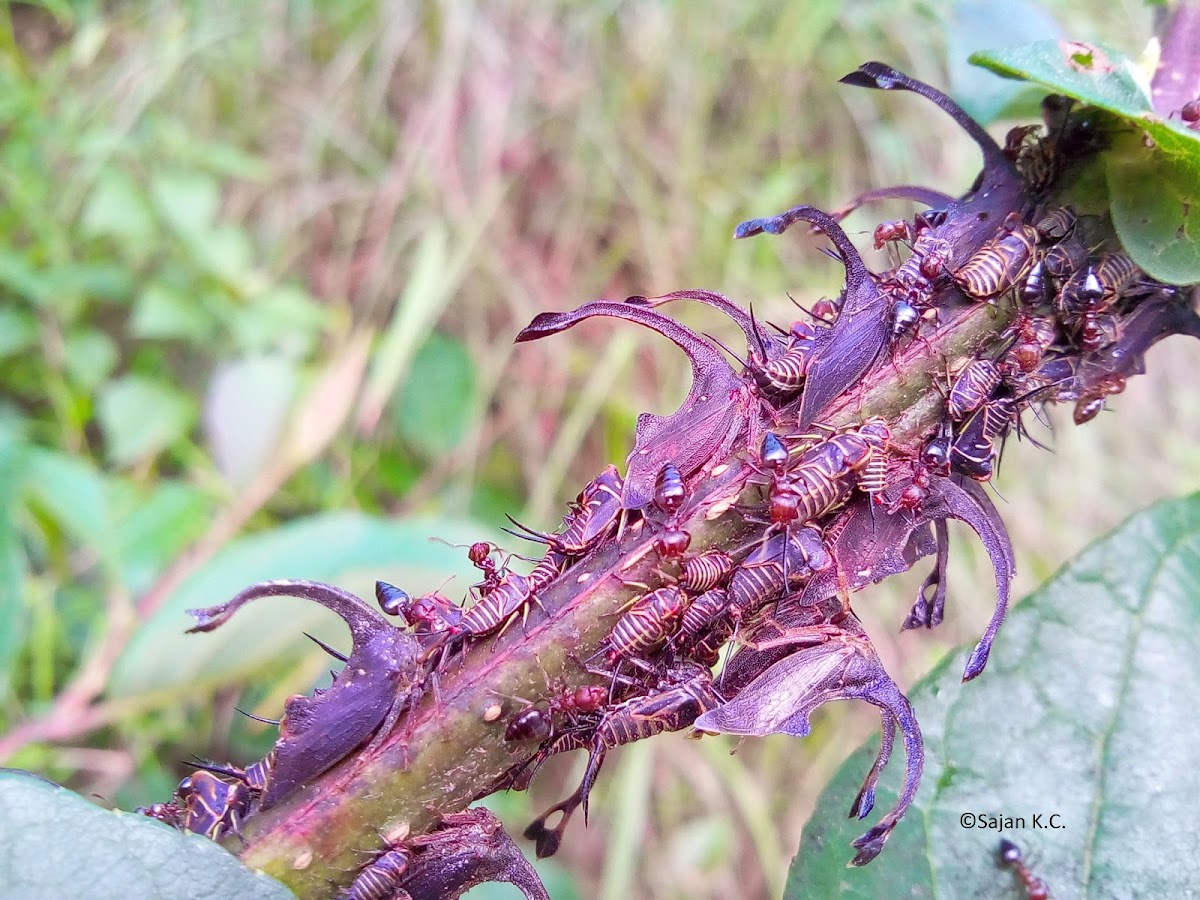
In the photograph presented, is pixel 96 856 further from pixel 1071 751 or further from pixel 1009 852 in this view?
pixel 1071 751

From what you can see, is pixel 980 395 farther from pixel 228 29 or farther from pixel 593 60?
pixel 228 29

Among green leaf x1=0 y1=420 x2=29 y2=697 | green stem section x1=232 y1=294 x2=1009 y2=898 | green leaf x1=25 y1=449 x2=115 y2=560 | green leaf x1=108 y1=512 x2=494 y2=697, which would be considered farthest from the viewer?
green leaf x1=25 y1=449 x2=115 y2=560

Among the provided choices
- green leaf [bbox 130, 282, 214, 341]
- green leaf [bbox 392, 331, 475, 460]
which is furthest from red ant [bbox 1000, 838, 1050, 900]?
green leaf [bbox 130, 282, 214, 341]

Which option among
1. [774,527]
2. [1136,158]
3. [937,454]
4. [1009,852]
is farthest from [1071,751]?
[1136,158]

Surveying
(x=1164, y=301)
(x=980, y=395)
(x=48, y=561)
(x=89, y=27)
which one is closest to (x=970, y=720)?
(x=980, y=395)

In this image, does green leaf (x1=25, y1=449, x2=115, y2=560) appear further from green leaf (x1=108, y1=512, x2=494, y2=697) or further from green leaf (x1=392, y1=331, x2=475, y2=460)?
green leaf (x1=392, y1=331, x2=475, y2=460)

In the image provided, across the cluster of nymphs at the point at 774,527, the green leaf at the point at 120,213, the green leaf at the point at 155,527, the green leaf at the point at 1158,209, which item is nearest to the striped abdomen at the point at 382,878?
the cluster of nymphs at the point at 774,527
